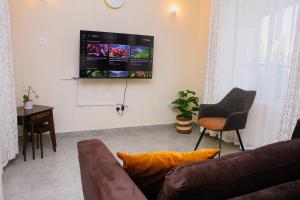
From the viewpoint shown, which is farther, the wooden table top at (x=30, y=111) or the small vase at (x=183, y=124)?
the small vase at (x=183, y=124)

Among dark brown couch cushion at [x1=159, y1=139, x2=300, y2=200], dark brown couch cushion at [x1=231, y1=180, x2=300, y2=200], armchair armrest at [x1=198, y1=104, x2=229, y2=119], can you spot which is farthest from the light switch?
dark brown couch cushion at [x1=231, y1=180, x2=300, y2=200]

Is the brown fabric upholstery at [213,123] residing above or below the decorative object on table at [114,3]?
below

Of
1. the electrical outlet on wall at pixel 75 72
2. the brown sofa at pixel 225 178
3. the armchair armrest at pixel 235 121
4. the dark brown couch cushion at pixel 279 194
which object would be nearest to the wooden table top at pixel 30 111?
the electrical outlet on wall at pixel 75 72

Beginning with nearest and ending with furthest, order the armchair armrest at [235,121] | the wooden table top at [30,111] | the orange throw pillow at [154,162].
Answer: the orange throw pillow at [154,162], the wooden table top at [30,111], the armchair armrest at [235,121]

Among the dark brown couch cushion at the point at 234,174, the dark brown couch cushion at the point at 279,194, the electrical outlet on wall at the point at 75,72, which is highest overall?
the electrical outlet on wall at the point at 75,72

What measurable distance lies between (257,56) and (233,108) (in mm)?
750

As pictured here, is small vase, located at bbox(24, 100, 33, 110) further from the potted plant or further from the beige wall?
the potted plant

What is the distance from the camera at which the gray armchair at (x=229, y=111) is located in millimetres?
2965

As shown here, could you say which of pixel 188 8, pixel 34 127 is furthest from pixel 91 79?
pixel 188 8

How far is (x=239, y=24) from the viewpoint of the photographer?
3.43 meters

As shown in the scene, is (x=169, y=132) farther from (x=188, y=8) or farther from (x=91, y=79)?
(x=188, y=8)

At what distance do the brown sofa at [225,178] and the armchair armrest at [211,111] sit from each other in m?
2.15

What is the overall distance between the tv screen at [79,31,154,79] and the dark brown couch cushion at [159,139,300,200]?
2868 millimetres

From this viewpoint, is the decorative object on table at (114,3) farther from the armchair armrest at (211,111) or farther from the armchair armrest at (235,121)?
the armchair armrest at (235,121)
